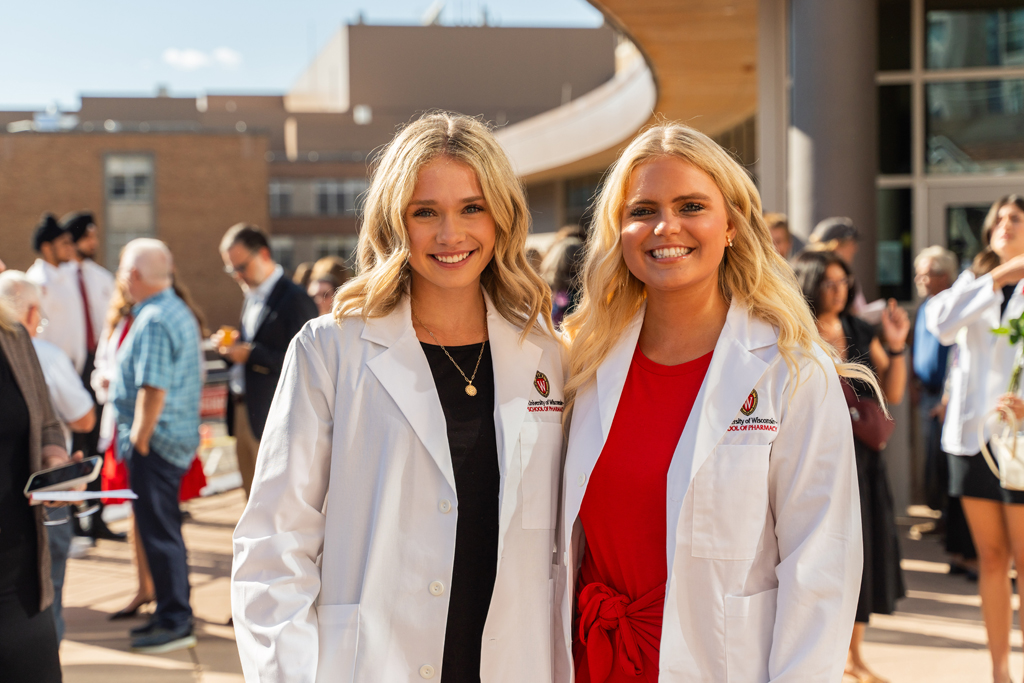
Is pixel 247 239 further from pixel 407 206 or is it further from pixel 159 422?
pixel 407 206

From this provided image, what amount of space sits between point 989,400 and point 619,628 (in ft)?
10.8

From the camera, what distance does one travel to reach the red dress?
2.37 meters

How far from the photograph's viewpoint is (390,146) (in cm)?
263

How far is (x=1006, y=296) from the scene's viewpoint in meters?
4.92

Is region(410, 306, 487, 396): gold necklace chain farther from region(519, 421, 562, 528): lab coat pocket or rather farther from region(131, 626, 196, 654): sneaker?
region(131, 626, 196, 654): sneaker

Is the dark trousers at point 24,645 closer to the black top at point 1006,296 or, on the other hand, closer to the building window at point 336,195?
the black top at point 1006,296

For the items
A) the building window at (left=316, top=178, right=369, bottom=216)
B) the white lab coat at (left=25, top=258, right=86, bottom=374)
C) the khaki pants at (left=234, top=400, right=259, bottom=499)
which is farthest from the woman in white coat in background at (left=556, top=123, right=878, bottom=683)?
the building window at (left=316, top=178, right=369, bottom=216)

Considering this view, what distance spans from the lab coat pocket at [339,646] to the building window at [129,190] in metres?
49.1

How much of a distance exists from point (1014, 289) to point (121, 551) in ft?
22.6

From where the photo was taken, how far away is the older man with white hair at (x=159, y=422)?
5613 mm

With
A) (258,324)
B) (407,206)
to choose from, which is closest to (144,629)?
(258,324)

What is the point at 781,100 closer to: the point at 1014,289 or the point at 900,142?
the point at 900,142

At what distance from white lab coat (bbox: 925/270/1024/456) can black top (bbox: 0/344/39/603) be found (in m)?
4.15

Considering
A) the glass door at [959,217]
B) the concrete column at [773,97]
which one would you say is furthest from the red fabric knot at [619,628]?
the concrete column at [773,97]
